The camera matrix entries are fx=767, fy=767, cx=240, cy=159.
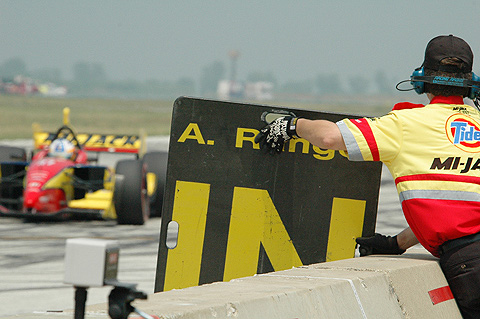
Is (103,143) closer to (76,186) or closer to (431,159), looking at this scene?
(76,186)

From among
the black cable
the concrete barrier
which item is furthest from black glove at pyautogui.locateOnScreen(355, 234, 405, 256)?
the black cable

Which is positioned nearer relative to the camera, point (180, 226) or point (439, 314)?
point (439, 314)

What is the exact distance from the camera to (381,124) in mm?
3795

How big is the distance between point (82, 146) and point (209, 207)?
28.8ft

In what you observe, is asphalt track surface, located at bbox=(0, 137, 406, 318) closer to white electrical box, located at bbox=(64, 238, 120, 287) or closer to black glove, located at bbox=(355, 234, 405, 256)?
black glove, located at bbox=(355, 234, 405, 256)

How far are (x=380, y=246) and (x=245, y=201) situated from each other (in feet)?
2.62

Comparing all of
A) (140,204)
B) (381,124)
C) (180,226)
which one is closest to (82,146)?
(140,204)

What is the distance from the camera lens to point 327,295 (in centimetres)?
300

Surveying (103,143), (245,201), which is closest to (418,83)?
(245,201)

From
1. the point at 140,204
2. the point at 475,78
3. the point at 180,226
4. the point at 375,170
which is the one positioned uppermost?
the point at 475,78

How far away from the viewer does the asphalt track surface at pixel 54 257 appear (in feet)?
20.0

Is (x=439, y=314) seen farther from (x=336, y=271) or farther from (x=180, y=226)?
(x=180, y=226)

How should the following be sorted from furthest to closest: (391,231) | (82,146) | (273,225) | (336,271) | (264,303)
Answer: (82,146) → (391,231) → (273,225) → (336,271) → (264,303)

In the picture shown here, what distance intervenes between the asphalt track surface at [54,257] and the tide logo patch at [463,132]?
2533mm
